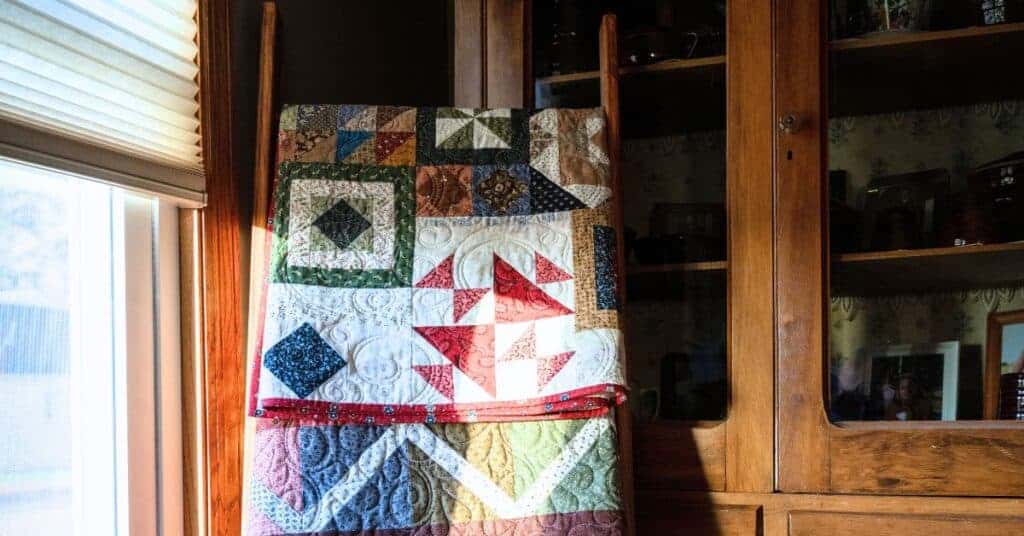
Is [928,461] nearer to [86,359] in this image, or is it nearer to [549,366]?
[549,366]

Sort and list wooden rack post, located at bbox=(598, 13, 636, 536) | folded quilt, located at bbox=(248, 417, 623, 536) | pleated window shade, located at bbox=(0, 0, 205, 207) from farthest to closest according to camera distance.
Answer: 1. wooden rack post, located at bbox=(598, 13, 636, 536)
2. folded quilt, located at bbox=(248, 417, 623, 536)
3. pleated window shade, located at bbox=(0, 0, 205, 207)

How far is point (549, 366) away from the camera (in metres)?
1.20

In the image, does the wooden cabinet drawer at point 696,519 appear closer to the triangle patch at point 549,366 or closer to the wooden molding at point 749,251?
the wooden molding at point 749,251

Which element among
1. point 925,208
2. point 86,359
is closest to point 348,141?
point 86,359

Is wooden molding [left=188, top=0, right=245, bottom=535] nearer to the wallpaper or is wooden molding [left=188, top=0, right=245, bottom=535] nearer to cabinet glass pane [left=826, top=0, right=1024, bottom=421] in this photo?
the wallpaper

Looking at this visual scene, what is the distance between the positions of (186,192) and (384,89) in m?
0.80

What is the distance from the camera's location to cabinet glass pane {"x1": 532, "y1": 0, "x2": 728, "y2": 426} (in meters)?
1.34

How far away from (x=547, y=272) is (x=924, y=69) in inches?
26.4

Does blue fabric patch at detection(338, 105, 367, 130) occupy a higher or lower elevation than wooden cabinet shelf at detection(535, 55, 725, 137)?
lower

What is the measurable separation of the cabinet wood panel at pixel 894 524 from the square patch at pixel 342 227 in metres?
0.70

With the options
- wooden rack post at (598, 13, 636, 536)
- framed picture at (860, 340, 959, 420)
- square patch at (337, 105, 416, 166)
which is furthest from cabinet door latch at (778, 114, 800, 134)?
square patch at (337, 105, 416, 166)

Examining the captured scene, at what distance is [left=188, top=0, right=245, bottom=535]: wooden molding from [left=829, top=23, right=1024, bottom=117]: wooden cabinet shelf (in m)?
0.92

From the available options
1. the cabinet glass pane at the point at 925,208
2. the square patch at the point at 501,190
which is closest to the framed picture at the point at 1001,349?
the cabinet glass pane at the point at 925,208

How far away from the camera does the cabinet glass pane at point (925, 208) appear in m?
1.26
